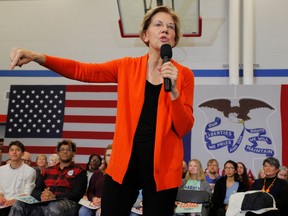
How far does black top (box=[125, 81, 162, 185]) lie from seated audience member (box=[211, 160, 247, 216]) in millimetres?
4031

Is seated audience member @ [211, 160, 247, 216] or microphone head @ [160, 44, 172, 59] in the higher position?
microphone head @ [160, 44, 172, 59]

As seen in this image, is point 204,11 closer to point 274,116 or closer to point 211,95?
point 211,95

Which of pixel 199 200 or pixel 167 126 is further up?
pixel 167 126

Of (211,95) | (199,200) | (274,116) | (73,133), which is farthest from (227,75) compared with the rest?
(199,200)

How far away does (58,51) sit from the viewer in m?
9.88

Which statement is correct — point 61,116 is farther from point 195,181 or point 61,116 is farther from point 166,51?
point 166,51

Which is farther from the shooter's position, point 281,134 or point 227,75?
point 227,75

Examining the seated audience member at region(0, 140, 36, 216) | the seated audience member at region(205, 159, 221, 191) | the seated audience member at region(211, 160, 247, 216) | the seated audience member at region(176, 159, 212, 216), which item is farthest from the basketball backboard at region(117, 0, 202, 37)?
the seated audience member at region(0, 140, 36, 216)

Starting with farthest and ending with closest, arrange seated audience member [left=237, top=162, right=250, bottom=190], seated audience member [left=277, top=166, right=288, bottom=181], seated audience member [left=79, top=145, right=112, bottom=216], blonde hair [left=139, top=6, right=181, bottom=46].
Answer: seated audience member [left=277, top=166, right=288, bottom=181], seated audience member [left=237, top=162, right=250, bottom=190], seated audience member [left=79, top=145, right=112, bottom=216], blonde hair [left=139, top=6, right=181, bottom=46]

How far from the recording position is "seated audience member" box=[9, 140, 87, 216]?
4918 mm

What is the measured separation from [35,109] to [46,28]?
213cm

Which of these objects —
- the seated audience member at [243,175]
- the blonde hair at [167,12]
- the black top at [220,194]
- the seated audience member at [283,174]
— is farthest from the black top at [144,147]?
the seated audience member at [283,174]

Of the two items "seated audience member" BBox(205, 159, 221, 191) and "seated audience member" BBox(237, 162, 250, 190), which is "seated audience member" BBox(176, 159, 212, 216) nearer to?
"seated audience member" BBox(237, 162, 250, 190)

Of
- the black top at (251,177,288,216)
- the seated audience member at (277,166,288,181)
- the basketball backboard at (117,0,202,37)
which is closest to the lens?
the black top at (251,177,288,216)
